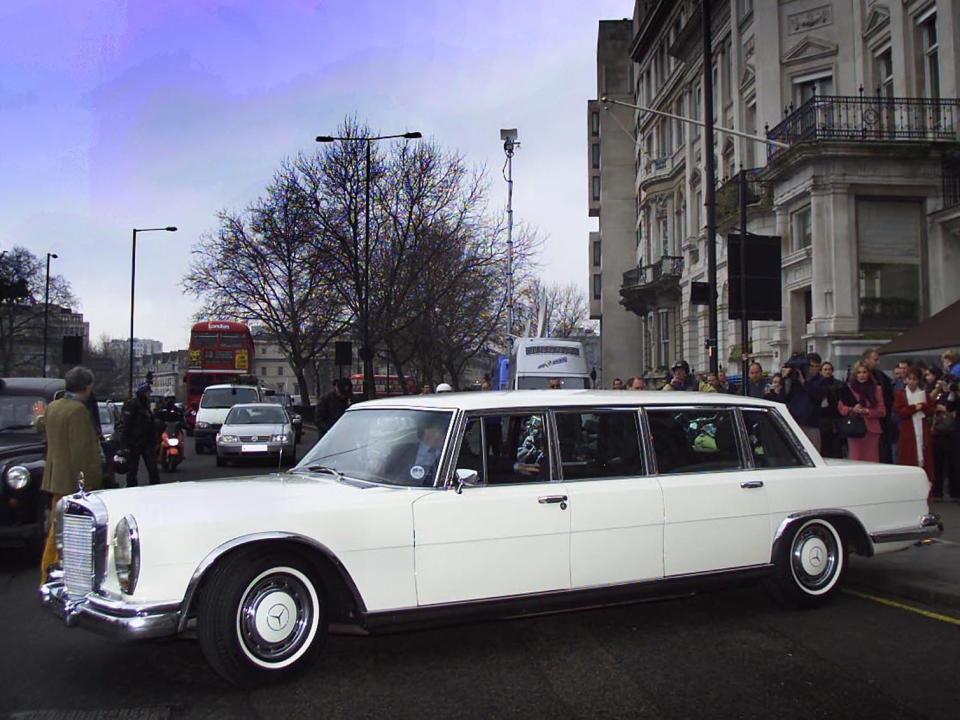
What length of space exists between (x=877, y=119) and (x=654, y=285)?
15.5 meters

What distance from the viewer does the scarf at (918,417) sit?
11.1 m

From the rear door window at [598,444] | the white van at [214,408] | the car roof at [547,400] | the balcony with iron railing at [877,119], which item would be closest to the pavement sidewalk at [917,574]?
the car roof at [547,400]

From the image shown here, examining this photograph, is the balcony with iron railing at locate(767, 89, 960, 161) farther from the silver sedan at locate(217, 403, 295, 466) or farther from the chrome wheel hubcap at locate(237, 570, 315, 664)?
the chrome wheel hubcap at locate(237, 570, 315, 664)

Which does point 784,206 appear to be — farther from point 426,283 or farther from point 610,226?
point 610,226

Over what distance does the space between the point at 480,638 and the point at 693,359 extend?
28.9 m

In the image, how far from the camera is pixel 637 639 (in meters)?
5.21

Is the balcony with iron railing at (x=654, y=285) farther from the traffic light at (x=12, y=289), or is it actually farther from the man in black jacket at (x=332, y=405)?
the traffic light at (x=12, y=289)

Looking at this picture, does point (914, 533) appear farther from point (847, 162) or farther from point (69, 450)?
point (847, 162)

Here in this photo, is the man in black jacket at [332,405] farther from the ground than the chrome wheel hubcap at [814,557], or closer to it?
farther from the ground

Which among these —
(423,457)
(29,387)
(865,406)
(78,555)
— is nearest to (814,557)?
(423,457)

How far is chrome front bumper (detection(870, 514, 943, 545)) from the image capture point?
6.14 m

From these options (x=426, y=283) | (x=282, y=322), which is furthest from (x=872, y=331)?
(x=282, y=322)

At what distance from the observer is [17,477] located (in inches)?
288

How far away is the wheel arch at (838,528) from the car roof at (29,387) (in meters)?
7.24
